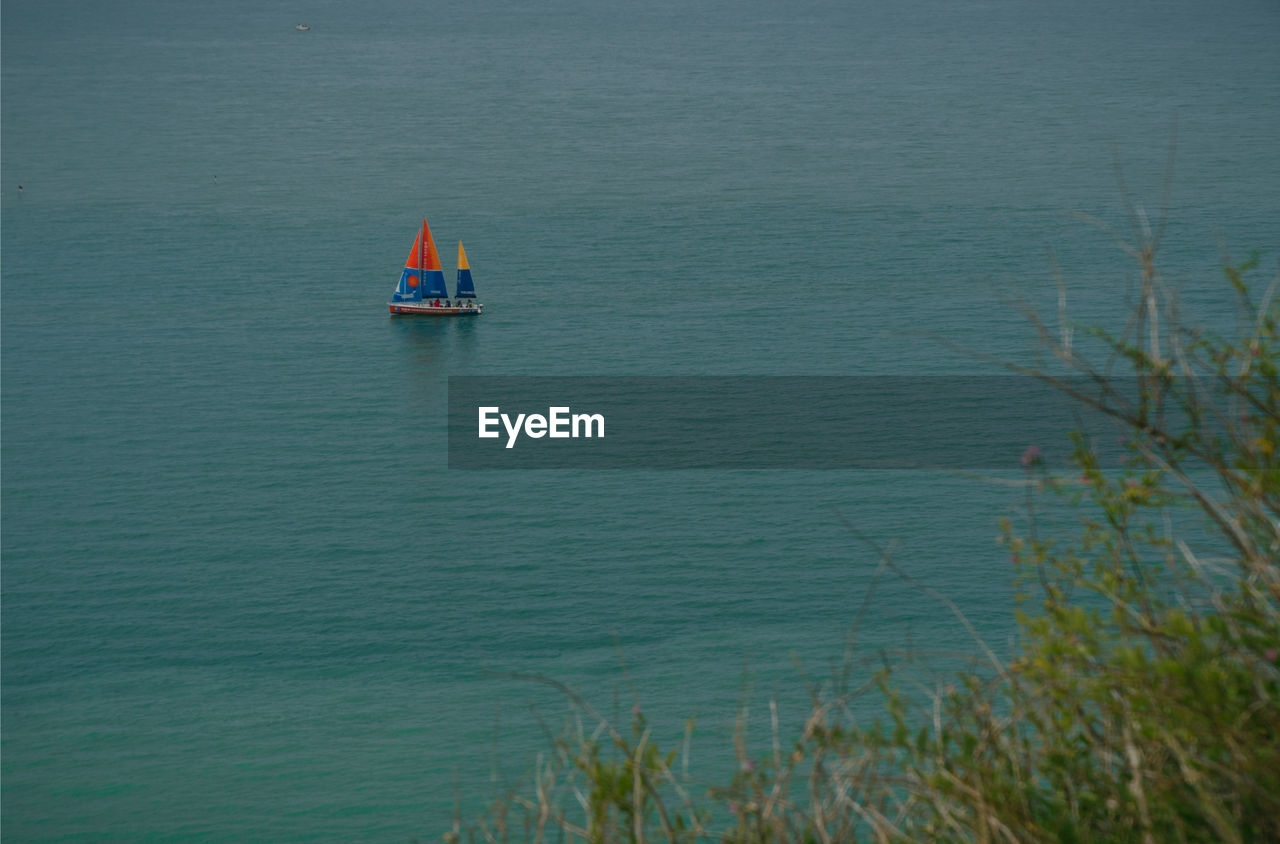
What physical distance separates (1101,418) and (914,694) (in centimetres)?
3194

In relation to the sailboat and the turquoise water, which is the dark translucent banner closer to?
the turquoise water

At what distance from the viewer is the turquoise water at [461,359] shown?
157 ft

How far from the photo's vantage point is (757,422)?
70.4 metres

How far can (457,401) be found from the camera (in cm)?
7488

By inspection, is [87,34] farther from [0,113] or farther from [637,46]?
[637,46]

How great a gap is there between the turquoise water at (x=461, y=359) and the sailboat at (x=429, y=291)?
1.93 metres
